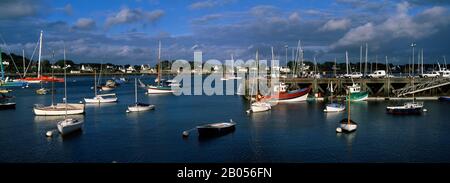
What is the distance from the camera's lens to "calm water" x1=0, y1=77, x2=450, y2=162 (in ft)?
76.4

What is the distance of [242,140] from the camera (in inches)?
1114

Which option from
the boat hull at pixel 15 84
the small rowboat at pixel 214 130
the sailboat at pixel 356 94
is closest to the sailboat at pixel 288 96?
the sailboat at pixel 356 94

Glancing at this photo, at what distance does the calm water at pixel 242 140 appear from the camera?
23297mm

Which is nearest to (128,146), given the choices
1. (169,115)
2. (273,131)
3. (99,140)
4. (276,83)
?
(99,140)

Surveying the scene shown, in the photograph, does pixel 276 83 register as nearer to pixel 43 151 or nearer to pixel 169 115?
pixel 169 115

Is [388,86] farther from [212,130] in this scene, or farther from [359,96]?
[212,130]

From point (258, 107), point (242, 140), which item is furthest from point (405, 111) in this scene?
point (242, 140)

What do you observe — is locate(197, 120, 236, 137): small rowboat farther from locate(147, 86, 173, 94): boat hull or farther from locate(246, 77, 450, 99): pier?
locate(147, 86, 173, 94): boat hull

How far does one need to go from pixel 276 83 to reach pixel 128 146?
36368mm

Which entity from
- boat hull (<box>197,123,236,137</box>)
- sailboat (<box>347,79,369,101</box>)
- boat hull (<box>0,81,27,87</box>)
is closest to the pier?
sailboat (<box>347,79,369,101</box>)

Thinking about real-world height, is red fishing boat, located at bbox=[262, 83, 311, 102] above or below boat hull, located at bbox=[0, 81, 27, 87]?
below

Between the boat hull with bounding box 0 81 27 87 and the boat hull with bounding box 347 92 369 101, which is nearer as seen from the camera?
the boat hull with bounding box 347 92 369 101

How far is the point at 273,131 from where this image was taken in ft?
105

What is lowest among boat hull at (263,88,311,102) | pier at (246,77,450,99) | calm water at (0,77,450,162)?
calm water at (0,77,450,162)
